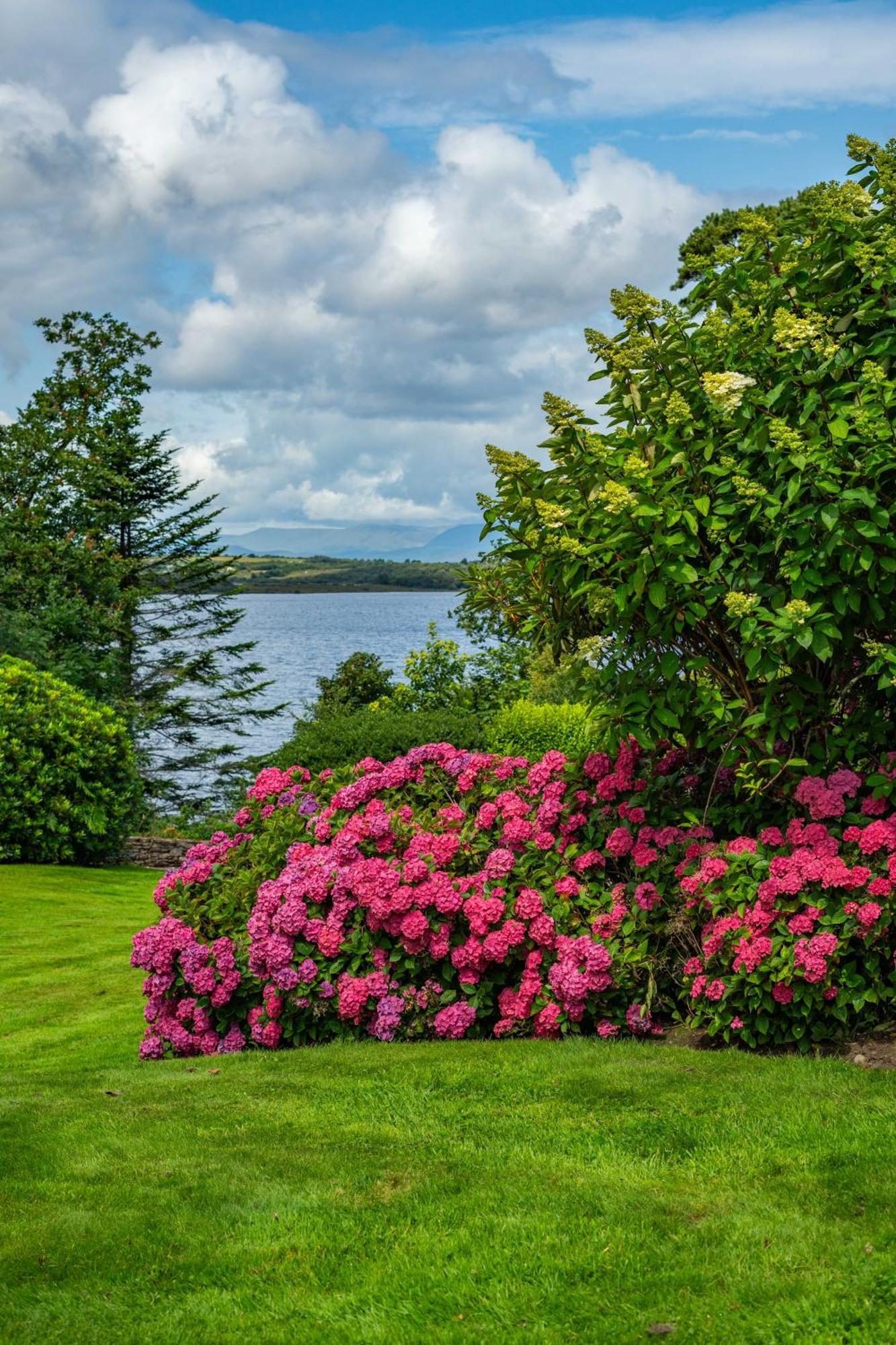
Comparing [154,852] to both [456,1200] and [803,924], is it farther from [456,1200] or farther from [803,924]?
[456,1200]

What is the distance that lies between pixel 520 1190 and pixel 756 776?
2784 mm

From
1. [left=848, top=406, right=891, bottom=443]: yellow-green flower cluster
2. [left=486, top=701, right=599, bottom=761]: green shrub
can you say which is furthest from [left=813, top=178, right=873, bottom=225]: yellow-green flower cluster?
[left=486, top=701, right=599, bottom=761]: green shrub

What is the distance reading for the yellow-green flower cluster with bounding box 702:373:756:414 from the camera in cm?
527

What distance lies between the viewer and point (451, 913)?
6270 millimetres

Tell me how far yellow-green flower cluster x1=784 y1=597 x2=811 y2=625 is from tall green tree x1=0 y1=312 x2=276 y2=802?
2166 centimetres

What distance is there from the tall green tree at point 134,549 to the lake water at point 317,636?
1.35 m

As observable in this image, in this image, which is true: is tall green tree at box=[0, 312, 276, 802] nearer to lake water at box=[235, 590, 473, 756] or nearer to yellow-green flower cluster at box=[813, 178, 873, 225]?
lake water at box=[235, 590, 473, 756]

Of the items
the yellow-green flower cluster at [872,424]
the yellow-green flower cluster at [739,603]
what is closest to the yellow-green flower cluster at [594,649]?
the yellow-green flower cluster at [739,603]

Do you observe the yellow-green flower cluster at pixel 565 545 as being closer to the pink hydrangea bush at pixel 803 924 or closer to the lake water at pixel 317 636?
the pink hydrangea bush at pixel 803 924

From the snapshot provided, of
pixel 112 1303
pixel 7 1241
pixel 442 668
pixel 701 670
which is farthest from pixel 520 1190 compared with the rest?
pixel 442 668

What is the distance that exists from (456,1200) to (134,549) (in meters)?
25.8

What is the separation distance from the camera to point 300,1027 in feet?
21.6

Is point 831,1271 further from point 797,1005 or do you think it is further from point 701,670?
point 701,670

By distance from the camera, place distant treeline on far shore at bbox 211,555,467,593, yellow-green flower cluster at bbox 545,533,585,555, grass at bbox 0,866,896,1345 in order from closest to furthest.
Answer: grass at bbox 0,866,896,1345, yellow-green flower cluster at bbox 545,533,585,555, distant treeline on far shore at bbox 211,555,467,593
